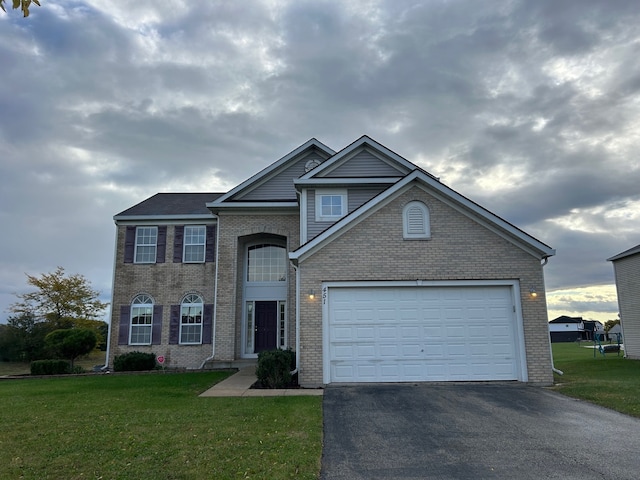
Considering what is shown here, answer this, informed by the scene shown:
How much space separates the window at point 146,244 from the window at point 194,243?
139 cm

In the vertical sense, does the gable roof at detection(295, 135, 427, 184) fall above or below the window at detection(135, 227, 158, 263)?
above

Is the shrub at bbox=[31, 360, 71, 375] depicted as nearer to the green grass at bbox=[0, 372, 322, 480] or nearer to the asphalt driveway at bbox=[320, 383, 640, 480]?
the green grass at bbox=[0, 372, 322, 480]

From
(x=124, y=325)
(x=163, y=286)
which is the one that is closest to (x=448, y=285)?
(x=163, y=286)

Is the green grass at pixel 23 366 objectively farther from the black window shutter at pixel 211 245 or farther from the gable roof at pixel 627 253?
the gable roof at pixel 627 253

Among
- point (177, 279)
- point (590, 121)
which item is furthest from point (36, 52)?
point (590, 121)

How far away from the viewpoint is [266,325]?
17.8 metres

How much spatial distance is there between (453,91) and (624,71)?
17.7 ft

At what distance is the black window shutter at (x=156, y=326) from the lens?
17641 mm

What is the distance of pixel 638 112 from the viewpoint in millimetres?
14945

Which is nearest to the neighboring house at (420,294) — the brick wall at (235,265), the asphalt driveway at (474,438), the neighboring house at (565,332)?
the asphalt driveway at (474,438)

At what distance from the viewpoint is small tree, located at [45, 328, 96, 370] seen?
1756 centimetres

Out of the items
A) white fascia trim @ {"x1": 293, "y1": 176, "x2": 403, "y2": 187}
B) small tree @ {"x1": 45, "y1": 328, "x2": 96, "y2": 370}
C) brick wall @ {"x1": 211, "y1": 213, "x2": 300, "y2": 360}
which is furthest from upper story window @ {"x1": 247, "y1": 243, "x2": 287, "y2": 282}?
small tree @ {"x1": 45, "y1": 328, "x2": 96, "y2": 370}

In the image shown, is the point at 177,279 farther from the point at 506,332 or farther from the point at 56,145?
the point at 506,332

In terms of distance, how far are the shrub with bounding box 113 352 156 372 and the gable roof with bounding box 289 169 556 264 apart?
28.6ft
